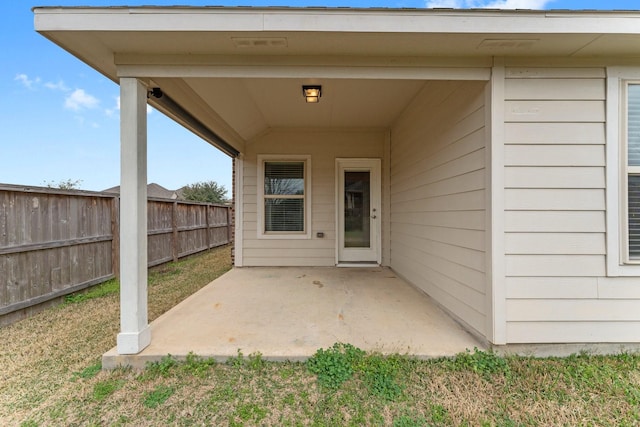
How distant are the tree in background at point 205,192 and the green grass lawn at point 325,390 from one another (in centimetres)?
2347

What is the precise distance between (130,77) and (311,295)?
2822mm

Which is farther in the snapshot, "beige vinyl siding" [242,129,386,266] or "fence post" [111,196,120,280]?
"beige vinyl siding" [242,129,386,266]

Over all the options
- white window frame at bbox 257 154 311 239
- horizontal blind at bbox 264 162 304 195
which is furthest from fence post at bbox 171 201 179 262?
horizontal blind at bbox 264 162 304 195

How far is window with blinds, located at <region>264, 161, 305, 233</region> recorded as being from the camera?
17.4ft

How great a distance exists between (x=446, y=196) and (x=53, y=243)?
4562 millimetres

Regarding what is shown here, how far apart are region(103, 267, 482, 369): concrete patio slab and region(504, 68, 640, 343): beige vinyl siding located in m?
0.65

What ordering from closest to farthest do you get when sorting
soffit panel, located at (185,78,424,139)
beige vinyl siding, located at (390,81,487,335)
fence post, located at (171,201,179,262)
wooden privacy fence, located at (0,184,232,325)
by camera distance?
beige vinyl siding, located at (390,81,487,335) < wooden privacy fence, located at (0,184,232,325) < soffit panel, located at (185,78,424,139) < fence post, located at (171,201,179,262)

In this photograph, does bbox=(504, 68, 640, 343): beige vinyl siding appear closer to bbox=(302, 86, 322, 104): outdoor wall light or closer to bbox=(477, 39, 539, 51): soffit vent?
bbox=(477, 39, 539, 51): soffit vent

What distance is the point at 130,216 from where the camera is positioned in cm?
214

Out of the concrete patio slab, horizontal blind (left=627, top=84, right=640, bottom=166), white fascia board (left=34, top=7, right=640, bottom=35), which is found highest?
white fascia board (left=34, top=7, right=640, bottom=35)

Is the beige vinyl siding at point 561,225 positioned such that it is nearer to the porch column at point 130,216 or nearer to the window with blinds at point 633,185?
the window with blinds at point 633,185

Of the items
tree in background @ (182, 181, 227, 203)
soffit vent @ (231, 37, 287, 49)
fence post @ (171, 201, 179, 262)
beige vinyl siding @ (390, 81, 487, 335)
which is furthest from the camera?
tree in background @ (182, 181, 227, 203)

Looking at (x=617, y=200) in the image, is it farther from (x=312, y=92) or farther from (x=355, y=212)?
(x=355, y=212)

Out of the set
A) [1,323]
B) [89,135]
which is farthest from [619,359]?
[89,135]
